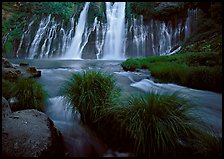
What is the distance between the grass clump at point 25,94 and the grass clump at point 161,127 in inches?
Result: 62.4

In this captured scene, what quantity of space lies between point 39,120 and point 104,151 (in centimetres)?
89

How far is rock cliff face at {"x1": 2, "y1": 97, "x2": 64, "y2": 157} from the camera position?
183 centimetres

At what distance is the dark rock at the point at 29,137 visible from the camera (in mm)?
1826

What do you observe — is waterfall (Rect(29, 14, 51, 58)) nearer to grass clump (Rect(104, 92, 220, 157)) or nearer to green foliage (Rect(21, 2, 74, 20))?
green foliage (Rect(21, 2, 74, 20))

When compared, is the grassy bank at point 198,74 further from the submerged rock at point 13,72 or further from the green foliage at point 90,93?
the submerged rock at point 13,72

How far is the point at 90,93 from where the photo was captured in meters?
2.57

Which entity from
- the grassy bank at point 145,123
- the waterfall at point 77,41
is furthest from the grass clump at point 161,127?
the waterfall at point 77,41

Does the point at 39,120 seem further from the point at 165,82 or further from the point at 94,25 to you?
the point at 94,25

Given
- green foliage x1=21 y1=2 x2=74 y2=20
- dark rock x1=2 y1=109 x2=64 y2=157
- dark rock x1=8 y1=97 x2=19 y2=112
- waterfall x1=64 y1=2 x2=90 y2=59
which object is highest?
green foliage x1=21 y1=2 x2=74 y2=20

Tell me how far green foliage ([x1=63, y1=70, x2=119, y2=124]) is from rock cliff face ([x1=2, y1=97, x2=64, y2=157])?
1.58 ft

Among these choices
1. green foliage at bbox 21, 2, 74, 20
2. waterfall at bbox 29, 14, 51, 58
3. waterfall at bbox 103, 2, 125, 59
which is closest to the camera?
waterfall at bbox 103, 2, 125, 59

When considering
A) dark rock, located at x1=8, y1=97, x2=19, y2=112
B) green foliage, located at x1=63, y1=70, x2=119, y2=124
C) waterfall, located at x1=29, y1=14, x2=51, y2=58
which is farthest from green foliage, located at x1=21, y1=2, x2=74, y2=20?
green foliage, located at x1=63, y1=70, x2=119, y2=124

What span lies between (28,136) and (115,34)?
17451mm

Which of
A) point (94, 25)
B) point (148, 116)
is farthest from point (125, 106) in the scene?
point (94, 25)
